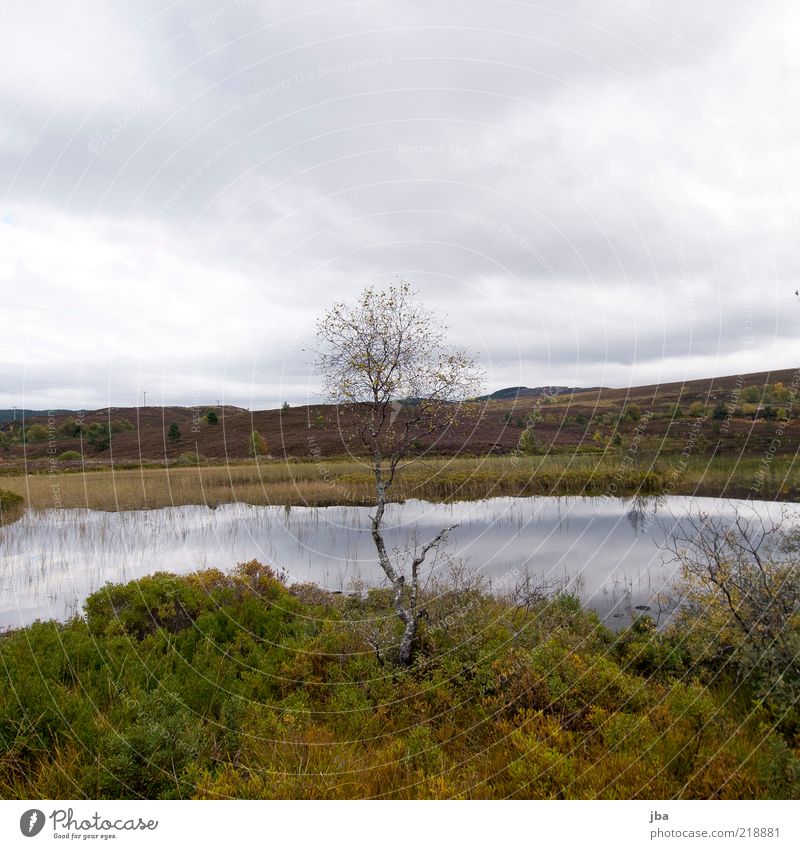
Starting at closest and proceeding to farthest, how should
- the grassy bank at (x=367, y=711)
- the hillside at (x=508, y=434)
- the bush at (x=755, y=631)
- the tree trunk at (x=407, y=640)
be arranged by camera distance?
the grassy bank at (x=367, y=711)
the bush at (x=755, y=631)
the tree trunk at (x=407, y=640)
the hillside at (x=508, y=434)

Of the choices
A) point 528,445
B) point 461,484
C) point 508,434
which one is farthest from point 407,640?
point 508,434

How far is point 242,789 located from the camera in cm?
475

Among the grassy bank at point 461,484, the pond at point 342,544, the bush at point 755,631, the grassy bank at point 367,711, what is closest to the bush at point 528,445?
the grassy bank at point 461,484

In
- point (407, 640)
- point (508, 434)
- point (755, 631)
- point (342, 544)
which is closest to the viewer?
point (755, 631)

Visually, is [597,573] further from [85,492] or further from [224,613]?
[85,492]

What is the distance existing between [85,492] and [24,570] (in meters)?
19.0

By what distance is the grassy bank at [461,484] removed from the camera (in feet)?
92.4

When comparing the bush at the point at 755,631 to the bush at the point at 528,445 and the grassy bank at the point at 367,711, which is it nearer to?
the grassy bank at the point at 367,711

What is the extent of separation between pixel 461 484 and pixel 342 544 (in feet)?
45.4

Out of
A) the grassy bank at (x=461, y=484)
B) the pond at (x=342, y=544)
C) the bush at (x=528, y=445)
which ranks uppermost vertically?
the bush at (x=528, y=445)

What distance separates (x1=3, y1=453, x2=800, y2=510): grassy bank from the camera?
28.2 m

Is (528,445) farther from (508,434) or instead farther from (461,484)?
(461,484)

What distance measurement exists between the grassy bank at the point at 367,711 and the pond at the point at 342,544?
382cm

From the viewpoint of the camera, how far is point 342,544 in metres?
18.9
